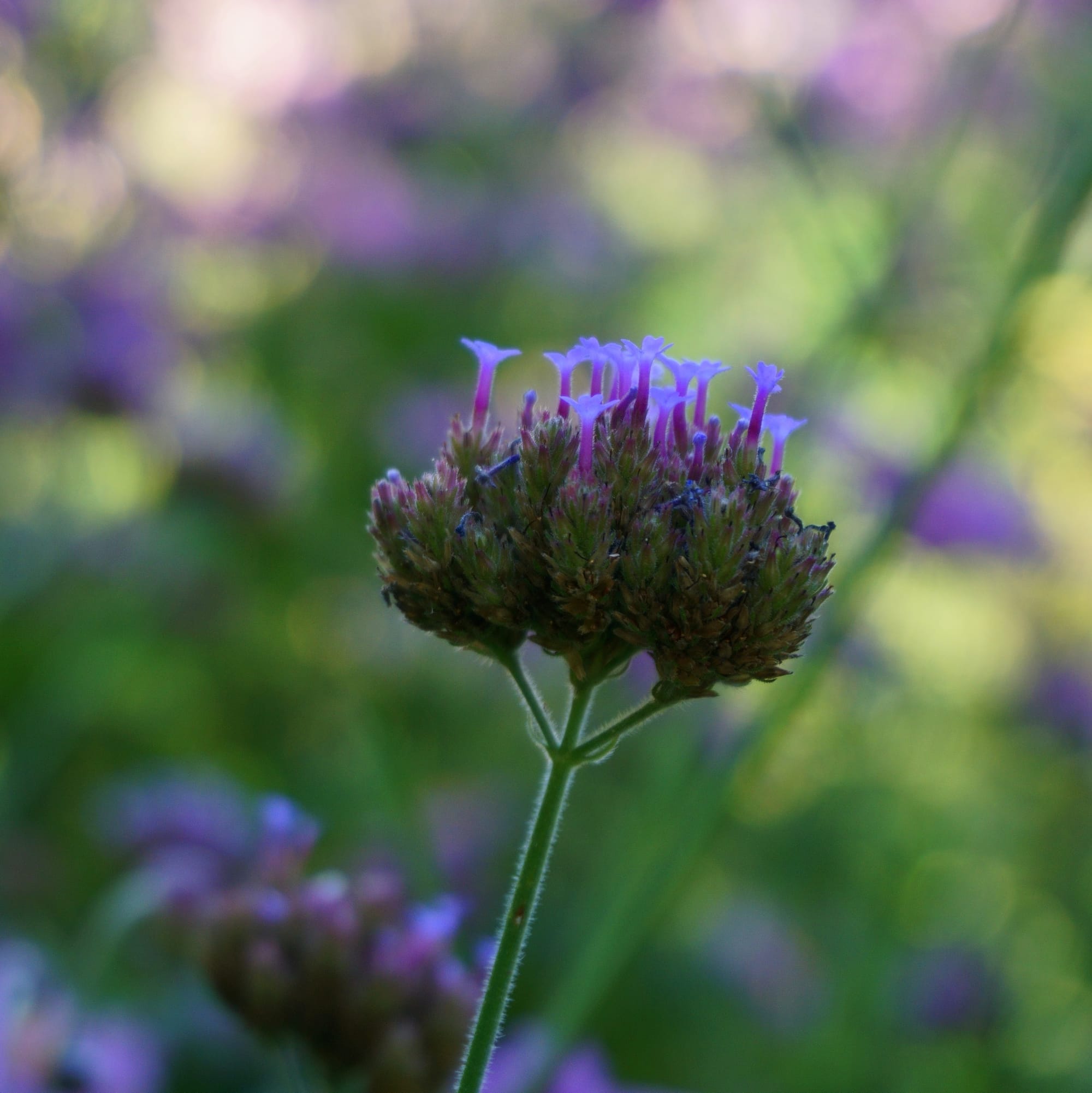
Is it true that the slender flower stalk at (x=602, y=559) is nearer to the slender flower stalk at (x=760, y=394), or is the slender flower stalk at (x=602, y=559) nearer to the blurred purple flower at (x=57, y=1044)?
the slender flower stalk at (x=760, y=394)

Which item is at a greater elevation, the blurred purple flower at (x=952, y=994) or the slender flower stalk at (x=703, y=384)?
the blurred purple flower at (x=952, y=994)

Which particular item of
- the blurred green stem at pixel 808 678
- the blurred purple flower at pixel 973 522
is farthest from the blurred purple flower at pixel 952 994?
the blurred green stem at pixel 808 678

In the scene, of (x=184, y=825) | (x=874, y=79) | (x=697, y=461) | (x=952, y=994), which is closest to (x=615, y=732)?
(x=697, y=461)

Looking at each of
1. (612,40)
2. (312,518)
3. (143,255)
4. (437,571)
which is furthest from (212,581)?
(437,571)

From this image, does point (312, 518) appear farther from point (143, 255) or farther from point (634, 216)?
point (634, 216)

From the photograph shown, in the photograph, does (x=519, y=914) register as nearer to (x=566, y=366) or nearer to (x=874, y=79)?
(x=566, y=366)
